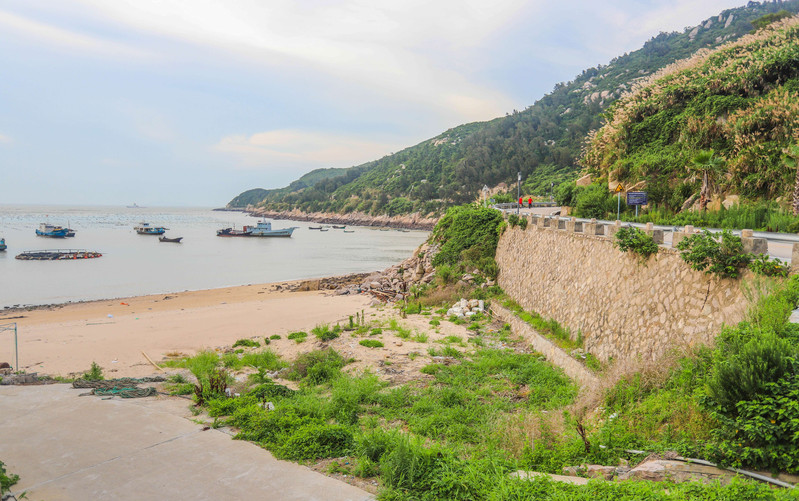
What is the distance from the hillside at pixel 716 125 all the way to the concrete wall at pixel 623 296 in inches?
364

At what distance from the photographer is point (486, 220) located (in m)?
26.6

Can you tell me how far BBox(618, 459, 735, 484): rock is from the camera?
4.39 m

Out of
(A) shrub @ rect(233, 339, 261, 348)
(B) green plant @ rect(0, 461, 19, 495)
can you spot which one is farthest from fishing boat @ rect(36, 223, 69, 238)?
(B) green plant @ rect(0, 461, 19, 495)

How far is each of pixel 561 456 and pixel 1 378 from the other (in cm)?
→ 1169

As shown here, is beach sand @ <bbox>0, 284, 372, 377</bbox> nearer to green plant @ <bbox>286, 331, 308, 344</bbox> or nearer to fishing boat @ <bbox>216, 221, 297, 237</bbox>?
green plant @ <bbox>286, 331, 308, 344</bbox>

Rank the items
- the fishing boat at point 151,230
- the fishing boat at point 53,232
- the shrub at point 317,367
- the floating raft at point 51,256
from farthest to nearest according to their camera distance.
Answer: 1. the fishing boat at point 151,230
2. the fishing boat at point 53,232
3. the floating raft at point 51,256
4. the shrub at point 317,367

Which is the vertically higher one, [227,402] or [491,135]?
[491,135]

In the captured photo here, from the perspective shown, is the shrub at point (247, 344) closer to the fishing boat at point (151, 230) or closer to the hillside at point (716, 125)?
the hillside at point (716, 125)

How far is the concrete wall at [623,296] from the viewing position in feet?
25.0

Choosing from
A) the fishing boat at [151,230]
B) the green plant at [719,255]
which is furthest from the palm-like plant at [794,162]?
the fishing boat at [151,230]

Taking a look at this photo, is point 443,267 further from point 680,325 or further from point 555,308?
point 680,325

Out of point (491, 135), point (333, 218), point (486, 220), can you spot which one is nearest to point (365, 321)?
point (486, 220)

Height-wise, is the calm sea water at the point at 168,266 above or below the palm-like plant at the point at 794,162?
below

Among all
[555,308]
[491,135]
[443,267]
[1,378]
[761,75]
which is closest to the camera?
[1,378]
